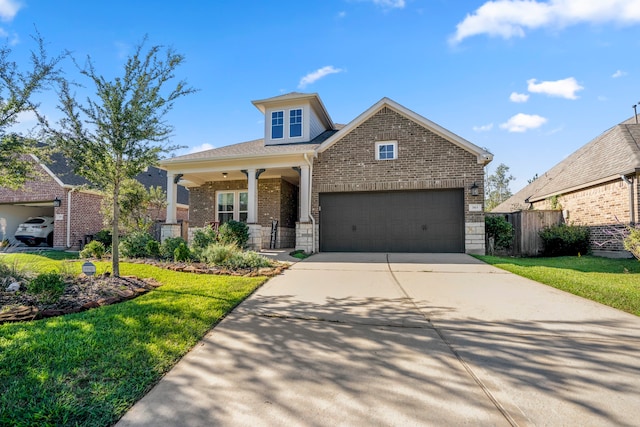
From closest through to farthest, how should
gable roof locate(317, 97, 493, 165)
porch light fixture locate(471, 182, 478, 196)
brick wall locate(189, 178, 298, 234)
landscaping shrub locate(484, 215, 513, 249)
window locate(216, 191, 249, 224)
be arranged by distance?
porch light fixture locate(471, 182, 478, 196) → gable roof locate(317, 97, 493, 165) → landscaping shrub locate(484, 215, 513, 249) → brick wall locate(189, 178, 298, 234) → window locate(216, 191, 249, 224)

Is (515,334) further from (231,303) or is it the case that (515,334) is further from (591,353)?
(231,303)

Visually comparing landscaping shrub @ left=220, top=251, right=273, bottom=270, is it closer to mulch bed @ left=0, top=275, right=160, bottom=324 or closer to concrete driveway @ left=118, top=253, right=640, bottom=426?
mulch bed @ left=0, top=275, right=160, bottom=324

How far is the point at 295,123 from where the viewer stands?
13.3 meters

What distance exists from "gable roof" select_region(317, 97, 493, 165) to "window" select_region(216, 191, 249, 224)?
15.5 feet

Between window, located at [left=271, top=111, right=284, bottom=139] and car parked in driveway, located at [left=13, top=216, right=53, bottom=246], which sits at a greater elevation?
window, located at [left=271, top=111, right=284, bottom=139]

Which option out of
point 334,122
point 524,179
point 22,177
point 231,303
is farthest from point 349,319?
point 524,179

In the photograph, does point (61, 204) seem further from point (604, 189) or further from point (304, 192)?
point (604, 189)

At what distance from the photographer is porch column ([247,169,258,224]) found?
35.2 ft

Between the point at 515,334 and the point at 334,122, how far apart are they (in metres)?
15.7

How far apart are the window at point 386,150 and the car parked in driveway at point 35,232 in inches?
637

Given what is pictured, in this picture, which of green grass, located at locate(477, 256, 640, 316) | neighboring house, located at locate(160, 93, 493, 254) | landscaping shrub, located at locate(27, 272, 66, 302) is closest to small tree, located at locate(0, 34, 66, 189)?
landscaping shrub, located at locate(27, 272, 66, 302)

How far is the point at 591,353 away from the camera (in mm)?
2828

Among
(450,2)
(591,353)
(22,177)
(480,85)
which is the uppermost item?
(450,2)

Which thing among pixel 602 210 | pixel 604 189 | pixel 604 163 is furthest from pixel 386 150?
pixel 604 163
